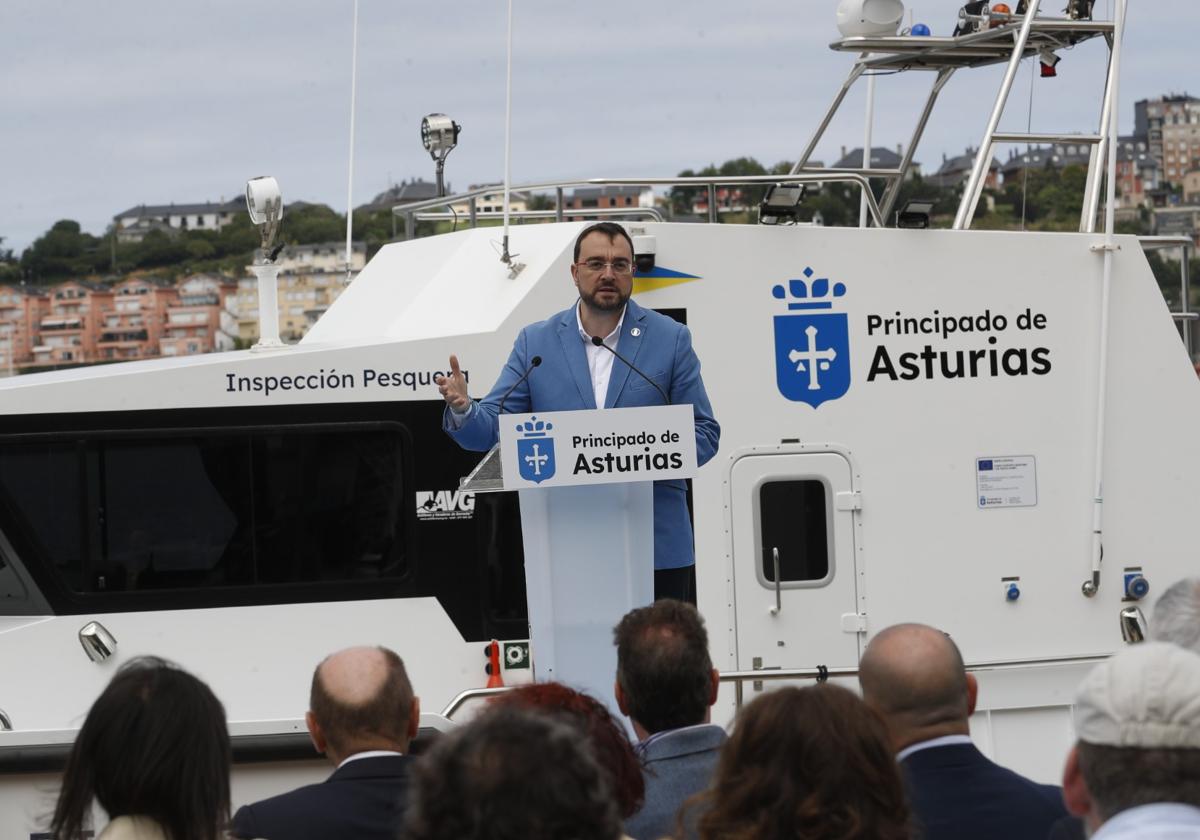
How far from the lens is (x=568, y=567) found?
4852 mm

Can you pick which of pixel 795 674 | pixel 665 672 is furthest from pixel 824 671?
pixel 665 672

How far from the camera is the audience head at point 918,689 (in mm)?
3334

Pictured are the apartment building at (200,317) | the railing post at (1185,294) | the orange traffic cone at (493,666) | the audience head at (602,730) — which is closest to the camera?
the audience head at (602,730)

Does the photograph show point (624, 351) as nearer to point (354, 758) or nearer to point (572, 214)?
point (354, 758)

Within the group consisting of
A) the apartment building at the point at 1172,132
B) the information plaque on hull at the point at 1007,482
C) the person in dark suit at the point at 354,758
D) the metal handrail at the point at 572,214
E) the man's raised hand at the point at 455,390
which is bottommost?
the person in dark suit at the point at 354,758

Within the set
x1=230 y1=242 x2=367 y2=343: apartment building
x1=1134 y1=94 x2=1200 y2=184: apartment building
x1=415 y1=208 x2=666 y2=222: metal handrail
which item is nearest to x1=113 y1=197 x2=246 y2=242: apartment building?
x1=230 y1=242 x2=367 y2=343: apartment building

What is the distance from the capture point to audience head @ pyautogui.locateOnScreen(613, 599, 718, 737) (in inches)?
143

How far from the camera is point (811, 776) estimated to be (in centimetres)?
260

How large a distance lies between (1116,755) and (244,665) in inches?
181

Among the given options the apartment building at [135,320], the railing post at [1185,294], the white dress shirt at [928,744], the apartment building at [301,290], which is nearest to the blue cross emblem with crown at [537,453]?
the white dress shirt at [928,744]

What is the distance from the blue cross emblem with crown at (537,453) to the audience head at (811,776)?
2.16 m

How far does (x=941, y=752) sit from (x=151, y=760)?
156cm

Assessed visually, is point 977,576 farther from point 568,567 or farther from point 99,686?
point 99,686

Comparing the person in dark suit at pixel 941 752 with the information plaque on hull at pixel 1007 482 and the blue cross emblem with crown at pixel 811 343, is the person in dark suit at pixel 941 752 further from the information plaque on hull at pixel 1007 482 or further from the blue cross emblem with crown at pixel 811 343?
the information plaque on hull at pixel 1007 482
